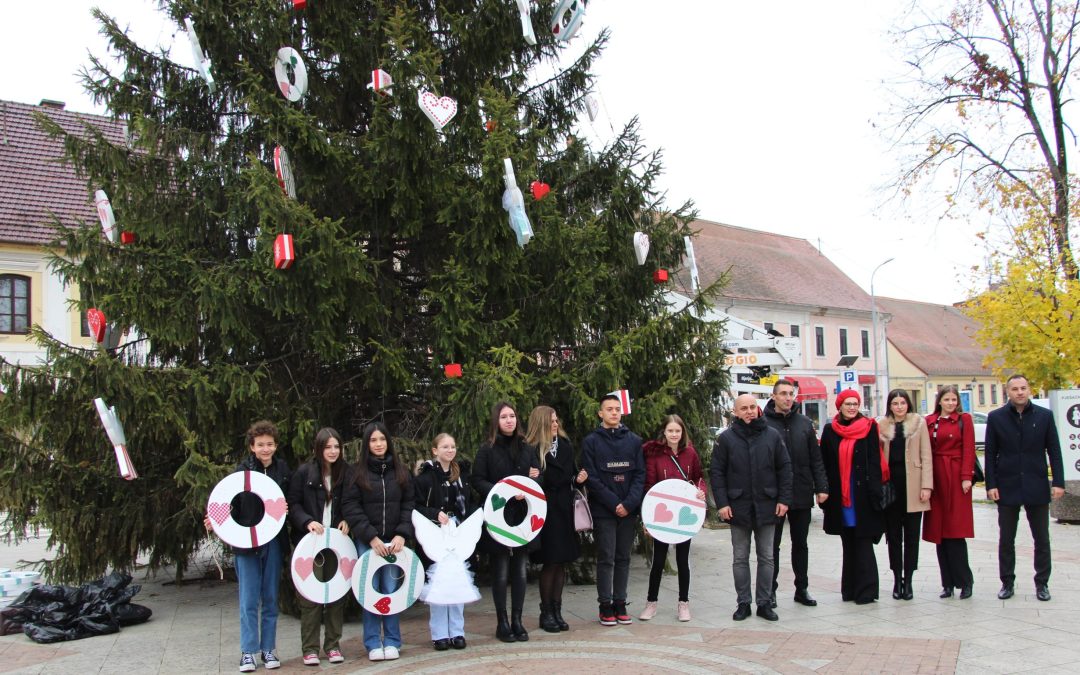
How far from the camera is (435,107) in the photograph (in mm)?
7820

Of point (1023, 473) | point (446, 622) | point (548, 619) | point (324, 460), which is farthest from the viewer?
point (1023, 473)

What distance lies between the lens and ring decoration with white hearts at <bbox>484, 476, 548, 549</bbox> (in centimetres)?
691

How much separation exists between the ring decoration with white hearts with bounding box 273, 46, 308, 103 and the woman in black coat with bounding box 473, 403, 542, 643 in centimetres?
348

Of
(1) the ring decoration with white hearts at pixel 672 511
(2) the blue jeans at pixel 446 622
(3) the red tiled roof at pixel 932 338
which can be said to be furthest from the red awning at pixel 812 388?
(2) the blue jeans at pixel 446 622

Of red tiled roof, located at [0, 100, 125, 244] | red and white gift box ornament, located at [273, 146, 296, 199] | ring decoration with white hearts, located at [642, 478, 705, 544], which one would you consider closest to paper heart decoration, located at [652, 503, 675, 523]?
ring decoration with white hearts, located at [642, 478, 705, 544]

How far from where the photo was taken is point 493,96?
327 inches

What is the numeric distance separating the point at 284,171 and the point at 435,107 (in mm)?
1473

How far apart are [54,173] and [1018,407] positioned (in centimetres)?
2311

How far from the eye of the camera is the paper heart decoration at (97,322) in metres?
8.07

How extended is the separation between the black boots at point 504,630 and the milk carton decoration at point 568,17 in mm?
5584

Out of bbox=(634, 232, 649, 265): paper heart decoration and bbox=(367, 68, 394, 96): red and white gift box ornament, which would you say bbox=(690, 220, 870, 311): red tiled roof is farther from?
bbox=(367, 68, 394, 96): red and white gift box ornament

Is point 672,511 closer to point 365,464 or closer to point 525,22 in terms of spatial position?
point 365,464

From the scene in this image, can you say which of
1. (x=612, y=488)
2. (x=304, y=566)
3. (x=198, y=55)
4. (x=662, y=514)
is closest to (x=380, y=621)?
(x=304, y=566)

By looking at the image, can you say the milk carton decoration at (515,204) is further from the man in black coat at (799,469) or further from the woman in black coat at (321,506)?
the man in black coat at (799,469)
